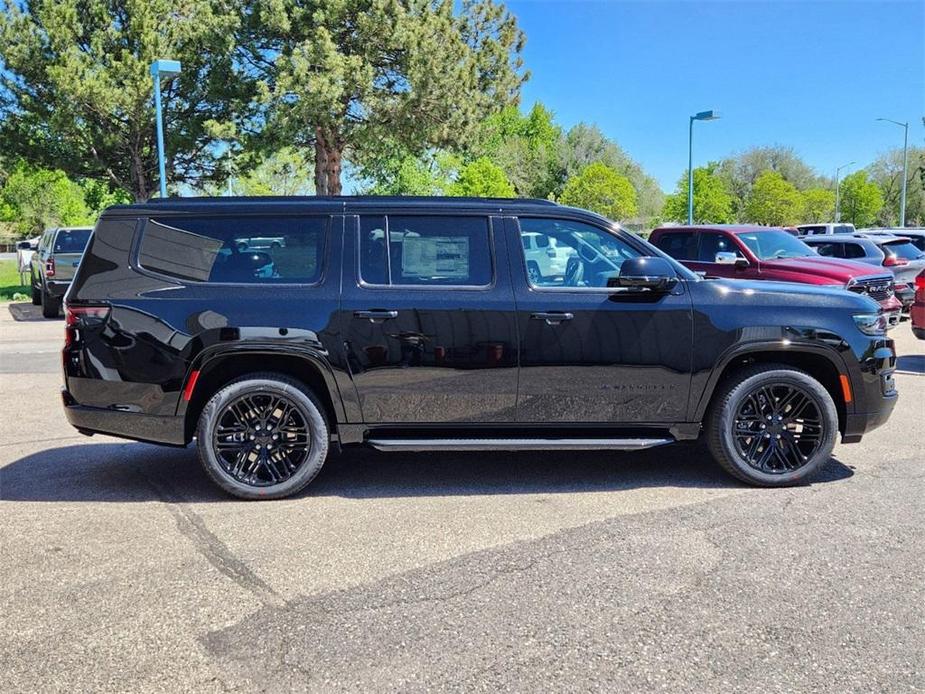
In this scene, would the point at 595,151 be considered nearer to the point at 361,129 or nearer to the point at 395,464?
the point at 361,129

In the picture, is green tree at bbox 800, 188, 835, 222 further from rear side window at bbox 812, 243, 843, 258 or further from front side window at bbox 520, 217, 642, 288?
front side window at bbox 520, 217, 642, 288

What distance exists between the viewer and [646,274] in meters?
4.86

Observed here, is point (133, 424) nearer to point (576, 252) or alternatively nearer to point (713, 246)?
point (576, 252)

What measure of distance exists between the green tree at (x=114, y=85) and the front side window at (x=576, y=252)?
22.4 meters

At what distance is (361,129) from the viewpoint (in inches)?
1043

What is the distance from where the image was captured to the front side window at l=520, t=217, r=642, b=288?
512 cm

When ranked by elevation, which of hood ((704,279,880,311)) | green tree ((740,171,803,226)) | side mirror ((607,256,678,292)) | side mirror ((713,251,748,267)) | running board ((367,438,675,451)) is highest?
green tree ((740,171,803,226))

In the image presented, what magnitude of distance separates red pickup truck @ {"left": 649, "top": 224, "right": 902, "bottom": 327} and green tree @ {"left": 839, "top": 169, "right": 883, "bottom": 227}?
6048 cm

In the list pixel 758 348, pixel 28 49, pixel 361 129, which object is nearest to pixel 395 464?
pixel 758 348

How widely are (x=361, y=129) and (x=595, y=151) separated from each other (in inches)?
1998

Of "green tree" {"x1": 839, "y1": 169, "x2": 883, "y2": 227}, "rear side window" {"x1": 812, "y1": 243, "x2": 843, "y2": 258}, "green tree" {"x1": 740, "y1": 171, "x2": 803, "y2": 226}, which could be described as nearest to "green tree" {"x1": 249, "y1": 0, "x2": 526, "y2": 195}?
"rear side window" {"x1": 812, "y1": 243, "x2": 843, "y2": 258}

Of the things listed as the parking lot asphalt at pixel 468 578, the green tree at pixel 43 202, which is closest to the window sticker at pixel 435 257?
the parking lot asphalt at pixel 468 578

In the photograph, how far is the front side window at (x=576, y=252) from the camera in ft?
16.8

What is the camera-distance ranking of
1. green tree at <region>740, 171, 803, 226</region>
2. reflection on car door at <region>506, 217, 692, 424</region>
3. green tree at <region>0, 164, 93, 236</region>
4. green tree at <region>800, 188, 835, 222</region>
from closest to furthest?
reflection on car door at <region>506, 217, 692, 424</region>
green tree at <region>740, 171, 803, 226</region>
green tree at <region>0, 164, 93, 236</region>
green tree at <region>800, 188, 835, 222</region>
